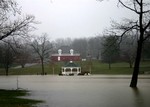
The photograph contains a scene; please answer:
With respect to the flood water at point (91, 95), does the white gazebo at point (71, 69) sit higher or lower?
higher

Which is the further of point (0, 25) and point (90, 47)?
point (90, 47)

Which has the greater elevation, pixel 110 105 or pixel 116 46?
pixel 116 46

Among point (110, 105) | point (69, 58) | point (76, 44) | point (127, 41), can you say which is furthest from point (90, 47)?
point (110, 105)

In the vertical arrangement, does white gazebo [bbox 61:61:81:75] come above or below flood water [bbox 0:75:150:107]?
above

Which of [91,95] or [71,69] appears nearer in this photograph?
[91,95]

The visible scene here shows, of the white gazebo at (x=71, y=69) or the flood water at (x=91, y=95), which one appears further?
the white gazebo at (x=71, y=69)

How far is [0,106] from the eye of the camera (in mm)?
14742

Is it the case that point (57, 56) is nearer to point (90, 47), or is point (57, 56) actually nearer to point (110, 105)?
point (90, 47)

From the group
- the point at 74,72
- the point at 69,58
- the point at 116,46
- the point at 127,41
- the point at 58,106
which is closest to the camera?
the point at 58,106

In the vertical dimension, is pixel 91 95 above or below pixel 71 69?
below

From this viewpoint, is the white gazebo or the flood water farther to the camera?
the white gazebo

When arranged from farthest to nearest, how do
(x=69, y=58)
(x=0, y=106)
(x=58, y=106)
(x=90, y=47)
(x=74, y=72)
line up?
(x=90, y=47)
(x=69, y=58)
(x=74, y=72)
(x=58, y=106)
(x=0, y=106)

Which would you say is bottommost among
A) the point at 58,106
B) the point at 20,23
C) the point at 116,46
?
the point at 58,106

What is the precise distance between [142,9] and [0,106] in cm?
1781
